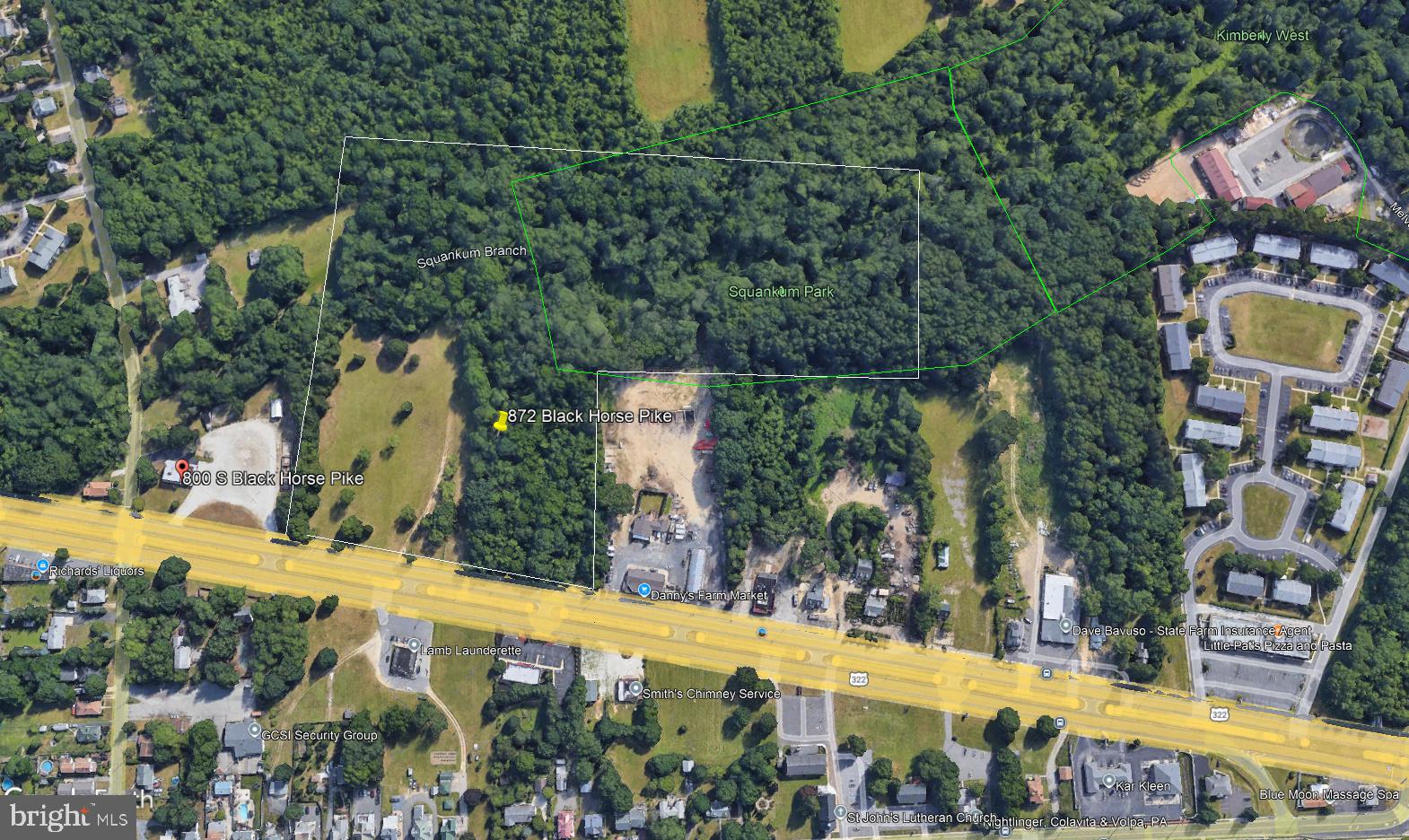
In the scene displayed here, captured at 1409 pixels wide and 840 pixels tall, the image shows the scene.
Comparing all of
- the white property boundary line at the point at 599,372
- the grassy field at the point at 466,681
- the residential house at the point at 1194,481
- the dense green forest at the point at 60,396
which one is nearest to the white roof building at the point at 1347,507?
the residential house at the point at 1194,481

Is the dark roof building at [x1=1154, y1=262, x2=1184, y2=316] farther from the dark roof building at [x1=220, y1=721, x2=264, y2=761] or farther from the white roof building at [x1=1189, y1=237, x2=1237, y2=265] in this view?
the dark roof building at [x1=220, y1=721, x2=264, y2=761]

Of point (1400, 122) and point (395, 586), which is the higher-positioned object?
point (1400, 122)

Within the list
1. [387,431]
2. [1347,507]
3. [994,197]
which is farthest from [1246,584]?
[387,431]


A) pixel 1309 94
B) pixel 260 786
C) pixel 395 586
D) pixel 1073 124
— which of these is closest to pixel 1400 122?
pixel 1309 94

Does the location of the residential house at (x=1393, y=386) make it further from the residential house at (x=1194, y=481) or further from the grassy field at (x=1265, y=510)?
the residential house at (x=1194, y=481)

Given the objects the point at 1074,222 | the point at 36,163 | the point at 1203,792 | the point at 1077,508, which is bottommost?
the point at 1203,792

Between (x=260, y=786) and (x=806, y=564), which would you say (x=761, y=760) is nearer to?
(x=806, y=564)

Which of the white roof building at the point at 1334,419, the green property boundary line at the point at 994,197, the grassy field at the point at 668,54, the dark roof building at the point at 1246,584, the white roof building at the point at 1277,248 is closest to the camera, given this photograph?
the dark roof building at the point at 1246,584
